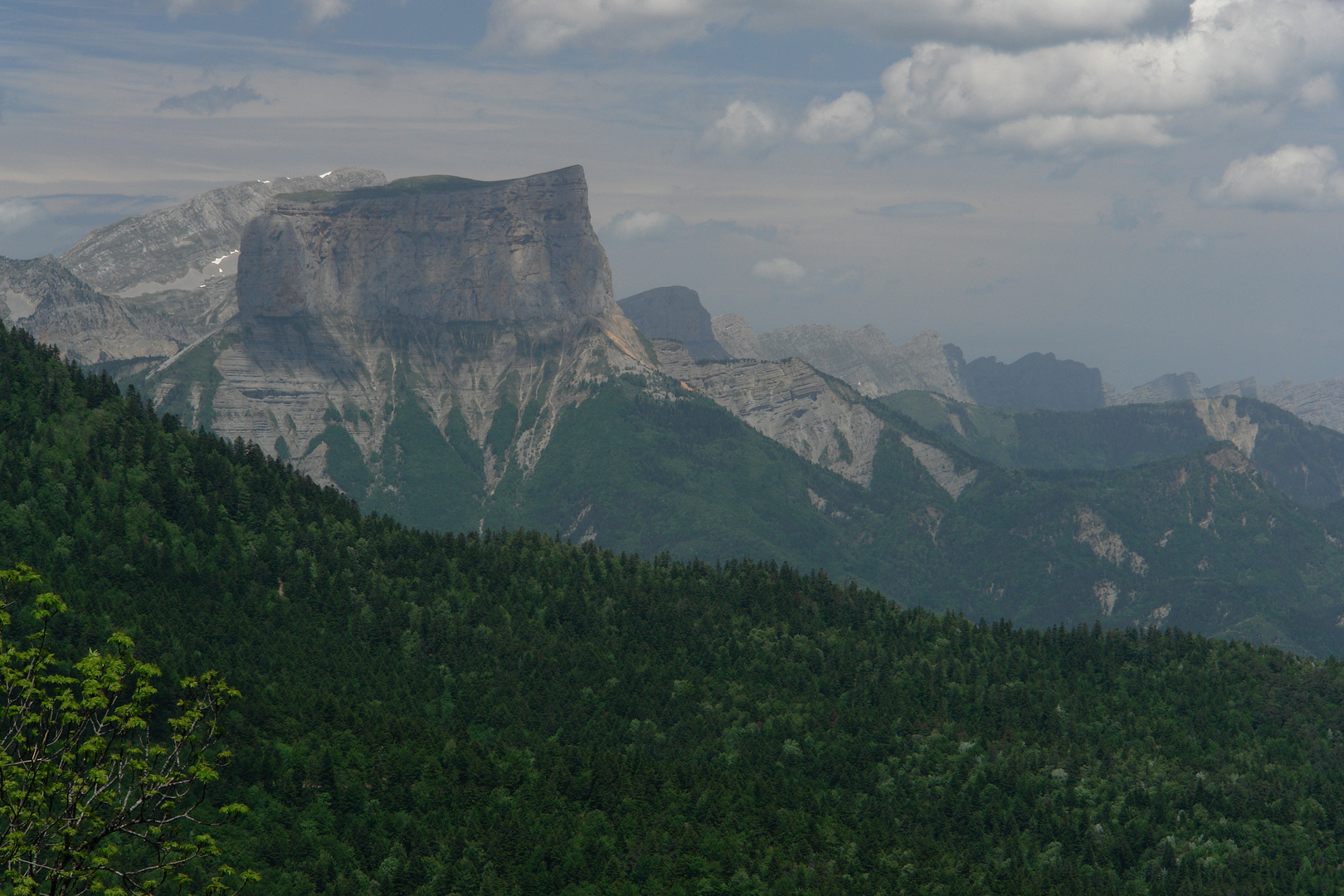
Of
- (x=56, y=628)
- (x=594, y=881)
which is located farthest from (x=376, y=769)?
(x=56, y=628)

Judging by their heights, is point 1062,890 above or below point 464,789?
below

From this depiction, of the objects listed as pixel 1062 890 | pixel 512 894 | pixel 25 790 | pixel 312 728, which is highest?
pixel 25 790

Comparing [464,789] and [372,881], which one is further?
[464,789]

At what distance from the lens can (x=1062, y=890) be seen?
197875 mm

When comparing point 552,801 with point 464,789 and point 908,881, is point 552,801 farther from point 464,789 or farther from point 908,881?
point 908,881

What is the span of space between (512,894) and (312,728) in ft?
158

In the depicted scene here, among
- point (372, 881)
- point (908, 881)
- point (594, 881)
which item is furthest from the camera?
point (908, 881)

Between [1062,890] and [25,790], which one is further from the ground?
[25,790]

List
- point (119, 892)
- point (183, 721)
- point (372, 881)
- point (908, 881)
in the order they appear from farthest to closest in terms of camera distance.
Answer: point (908, 881) < point (372, 881) < point (183, 721) < point (119, 892)

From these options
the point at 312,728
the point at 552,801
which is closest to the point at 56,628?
the point at 312,728

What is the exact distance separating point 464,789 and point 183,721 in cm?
13429

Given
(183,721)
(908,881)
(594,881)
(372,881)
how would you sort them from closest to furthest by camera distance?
(183,721), (372,881), (594,881), (908,881)

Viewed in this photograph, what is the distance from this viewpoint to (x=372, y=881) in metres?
162

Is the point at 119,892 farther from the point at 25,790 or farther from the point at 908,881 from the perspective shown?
the point at 908,881
